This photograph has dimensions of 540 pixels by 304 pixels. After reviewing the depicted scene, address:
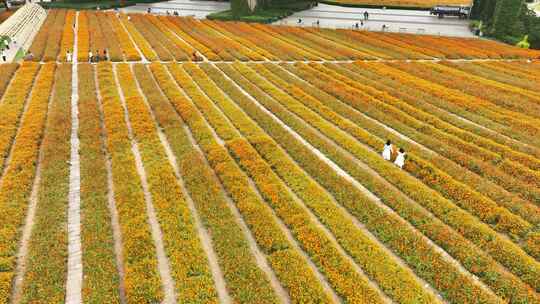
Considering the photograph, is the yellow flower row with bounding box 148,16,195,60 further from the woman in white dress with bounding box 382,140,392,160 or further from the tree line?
the tree line

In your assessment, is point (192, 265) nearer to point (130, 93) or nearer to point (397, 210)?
point (397, 210)

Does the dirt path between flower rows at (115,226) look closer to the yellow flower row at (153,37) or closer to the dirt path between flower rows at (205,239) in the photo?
the dirt path between flower rows at (205,239)

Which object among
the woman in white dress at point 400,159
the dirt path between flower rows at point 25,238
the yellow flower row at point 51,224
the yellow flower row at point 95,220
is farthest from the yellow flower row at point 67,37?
the woman in white dress at point 400,159

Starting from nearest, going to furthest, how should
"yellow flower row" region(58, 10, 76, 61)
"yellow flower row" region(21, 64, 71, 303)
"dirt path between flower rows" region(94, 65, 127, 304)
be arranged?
"yellow flower row" region(21, 64, 71, 303) → "dirt path between flower rows" region(94, 65, 127, 304) → "yellow flower row" region(58, 10, 76, 61)

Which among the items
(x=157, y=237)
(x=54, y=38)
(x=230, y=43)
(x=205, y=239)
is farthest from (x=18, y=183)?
(x=230, y=43)

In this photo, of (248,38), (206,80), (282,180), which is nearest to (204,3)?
(248,38)

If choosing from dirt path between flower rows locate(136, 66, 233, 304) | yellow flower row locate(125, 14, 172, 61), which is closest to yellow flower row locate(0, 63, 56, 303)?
dirt path between flower rows locate(136, 66, 233, 304)

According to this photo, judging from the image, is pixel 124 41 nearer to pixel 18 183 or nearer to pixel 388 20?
pixel 18 183
